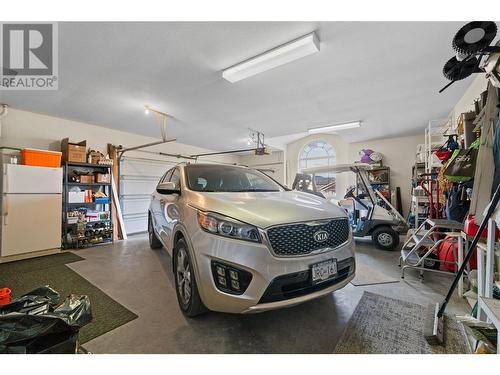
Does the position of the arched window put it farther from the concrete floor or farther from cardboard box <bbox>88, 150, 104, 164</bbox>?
cardboard box <bbox>88, 150, 104, 164</bbox>

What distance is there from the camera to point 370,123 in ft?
16.7

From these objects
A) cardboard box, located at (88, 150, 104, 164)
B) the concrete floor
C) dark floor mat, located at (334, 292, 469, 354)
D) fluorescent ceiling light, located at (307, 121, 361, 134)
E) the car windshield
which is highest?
fluorescent ceiling light, located at (307, 121, 361, 134)

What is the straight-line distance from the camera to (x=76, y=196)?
4.25 m

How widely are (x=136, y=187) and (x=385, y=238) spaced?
6347mm

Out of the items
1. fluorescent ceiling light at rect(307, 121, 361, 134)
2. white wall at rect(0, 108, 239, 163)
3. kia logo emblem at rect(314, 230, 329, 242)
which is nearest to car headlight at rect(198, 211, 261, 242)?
kia logo emblem at rect(314, 230, 329, 242)

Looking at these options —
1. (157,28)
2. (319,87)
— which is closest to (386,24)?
(319,87)

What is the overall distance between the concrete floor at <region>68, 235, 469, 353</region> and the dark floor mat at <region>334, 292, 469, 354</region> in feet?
0.29

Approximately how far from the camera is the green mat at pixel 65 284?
1.68 meters

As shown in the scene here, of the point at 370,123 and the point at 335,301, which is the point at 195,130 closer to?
the point at 370,123

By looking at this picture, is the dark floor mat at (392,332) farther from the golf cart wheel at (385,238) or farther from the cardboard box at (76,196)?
the cardboard box at (76,196)

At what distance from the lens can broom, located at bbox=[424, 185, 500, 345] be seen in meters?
1.31

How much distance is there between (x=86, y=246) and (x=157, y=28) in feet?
14.7

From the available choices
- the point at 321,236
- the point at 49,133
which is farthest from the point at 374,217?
the point at 49,133

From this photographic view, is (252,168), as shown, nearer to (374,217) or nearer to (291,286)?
(291,286)
